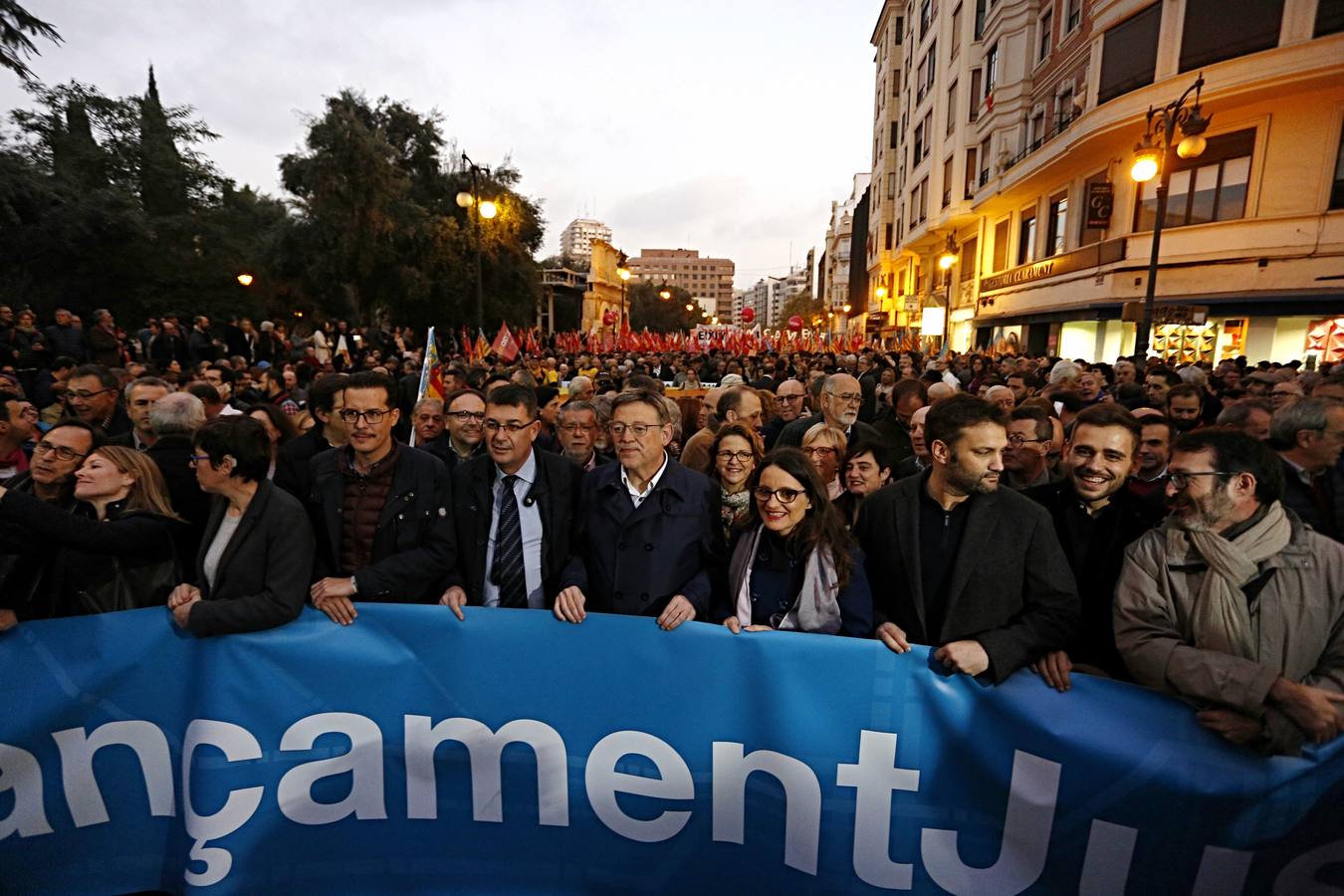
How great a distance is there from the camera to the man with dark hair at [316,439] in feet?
12.6

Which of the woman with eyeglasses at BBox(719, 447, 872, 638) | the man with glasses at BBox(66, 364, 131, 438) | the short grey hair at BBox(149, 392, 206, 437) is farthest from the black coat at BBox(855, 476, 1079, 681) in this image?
the man with glasses at BBox(66, 364, 131, 438)

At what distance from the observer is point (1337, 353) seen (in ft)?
41.6

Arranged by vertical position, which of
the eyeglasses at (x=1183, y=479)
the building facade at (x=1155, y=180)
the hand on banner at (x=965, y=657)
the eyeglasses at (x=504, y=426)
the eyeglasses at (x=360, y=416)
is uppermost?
the building facade at (x=1155, y=180)

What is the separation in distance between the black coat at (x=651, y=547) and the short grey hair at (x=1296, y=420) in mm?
3224

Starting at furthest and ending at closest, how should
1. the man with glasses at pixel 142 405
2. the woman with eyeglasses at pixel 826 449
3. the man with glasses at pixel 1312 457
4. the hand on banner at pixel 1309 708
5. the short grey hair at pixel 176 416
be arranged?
the man with glasses at pixel 142 405
the woman with eyeglasses at pixel 826 449
the short grey hair at pixel 176 416
the man with glasses at pixel 1312 457
the hand on banner at pixel 1309 708

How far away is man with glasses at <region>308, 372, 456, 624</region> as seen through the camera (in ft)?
10.3

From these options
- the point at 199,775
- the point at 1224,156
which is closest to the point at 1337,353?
the point at 1224,156

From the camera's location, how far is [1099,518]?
9.77 ft

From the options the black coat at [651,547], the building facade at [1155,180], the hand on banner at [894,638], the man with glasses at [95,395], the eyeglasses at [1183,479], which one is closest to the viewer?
the eyeglasses at [1183,479]

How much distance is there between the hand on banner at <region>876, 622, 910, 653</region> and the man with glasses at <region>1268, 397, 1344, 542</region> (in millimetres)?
2671

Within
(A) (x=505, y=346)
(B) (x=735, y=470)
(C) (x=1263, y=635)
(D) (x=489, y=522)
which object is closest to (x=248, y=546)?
(D) (x=489, y=522)

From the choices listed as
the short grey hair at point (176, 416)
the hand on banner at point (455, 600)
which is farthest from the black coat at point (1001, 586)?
the short grey hair at point (176, 416)

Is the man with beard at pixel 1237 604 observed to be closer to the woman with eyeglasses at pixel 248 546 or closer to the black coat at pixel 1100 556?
the black coat at pixel 1100 556

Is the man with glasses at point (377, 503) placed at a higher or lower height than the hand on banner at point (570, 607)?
higher
